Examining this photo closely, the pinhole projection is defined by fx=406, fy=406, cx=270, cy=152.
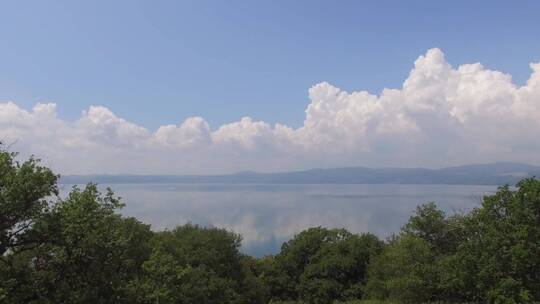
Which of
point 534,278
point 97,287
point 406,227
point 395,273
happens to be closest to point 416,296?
point 395,273

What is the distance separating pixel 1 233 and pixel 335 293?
1643 inches

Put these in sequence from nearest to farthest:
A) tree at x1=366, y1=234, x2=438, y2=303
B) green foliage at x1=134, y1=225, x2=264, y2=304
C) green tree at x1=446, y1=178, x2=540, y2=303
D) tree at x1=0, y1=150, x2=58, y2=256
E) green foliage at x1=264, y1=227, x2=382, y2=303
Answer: tree at x1=0, y1=150, x2=58, y2=256
green tree at x1=446, y1=178, x2=540, y2=303
green foliage at x1=134, y1=225, x2=264, y2=304
tree at x1=366, y1=234, x2=438, y2=303
green foliage at x1=264, y1=227, x2=382, y2=303

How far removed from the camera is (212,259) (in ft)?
140

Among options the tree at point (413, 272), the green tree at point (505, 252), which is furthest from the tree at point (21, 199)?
the tree at point (413, 272)

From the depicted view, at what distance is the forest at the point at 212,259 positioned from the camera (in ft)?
64.5

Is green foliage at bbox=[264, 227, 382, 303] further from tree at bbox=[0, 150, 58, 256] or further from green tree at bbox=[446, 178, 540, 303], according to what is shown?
tree at bbox=[0, 150, 58, 256]

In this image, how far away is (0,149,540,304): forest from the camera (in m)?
19.7

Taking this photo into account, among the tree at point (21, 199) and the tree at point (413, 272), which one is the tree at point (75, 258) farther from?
the tree at point (413, 272)

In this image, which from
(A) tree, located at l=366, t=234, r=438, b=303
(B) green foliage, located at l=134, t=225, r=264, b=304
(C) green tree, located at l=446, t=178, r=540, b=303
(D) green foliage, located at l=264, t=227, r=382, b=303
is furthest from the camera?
(D) green foliage, located at l=264, t=227, r=382, b=303

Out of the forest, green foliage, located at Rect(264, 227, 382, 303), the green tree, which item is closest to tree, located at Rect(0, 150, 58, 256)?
the forest

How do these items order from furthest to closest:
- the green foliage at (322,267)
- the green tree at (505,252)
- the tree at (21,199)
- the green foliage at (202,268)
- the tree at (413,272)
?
the green foliage at (322,267)
the tree at (413,272)
the green foliage at (202,268)
the green tree at (505,252)
the tree at (21,199)

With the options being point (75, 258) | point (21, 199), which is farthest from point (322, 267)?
point (21, 199)

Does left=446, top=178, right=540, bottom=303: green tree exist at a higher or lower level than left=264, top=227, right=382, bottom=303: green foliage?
higher

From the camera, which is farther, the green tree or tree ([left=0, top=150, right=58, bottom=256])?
the green tree
